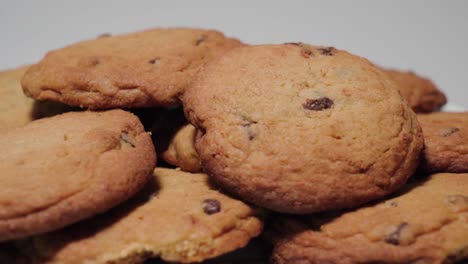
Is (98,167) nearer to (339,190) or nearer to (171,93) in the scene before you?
(171,93)

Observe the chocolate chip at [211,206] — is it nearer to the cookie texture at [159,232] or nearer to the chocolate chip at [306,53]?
the cookie texture at [159,232]

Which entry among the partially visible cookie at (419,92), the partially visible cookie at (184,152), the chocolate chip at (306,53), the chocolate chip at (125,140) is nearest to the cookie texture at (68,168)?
the chocolate chip at (125,140)

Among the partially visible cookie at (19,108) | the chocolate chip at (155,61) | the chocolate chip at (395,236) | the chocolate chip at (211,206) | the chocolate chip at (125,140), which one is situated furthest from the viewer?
the partially visible cookie at (19,108)

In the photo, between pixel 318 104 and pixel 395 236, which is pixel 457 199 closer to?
pixel 395 236

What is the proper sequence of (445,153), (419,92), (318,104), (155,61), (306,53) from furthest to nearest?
(419,92), (155,61), (306,53), (445,153), (318,104)

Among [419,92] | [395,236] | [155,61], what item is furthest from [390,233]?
[419,92]

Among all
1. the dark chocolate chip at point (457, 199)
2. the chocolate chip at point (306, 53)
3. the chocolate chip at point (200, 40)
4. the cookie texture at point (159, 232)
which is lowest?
the cookie texture at point (159, 232)

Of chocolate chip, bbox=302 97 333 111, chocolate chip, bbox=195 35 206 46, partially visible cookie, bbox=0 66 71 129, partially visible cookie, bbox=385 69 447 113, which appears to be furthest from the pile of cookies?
partially visible cookie, bbox=385 69 447 113
